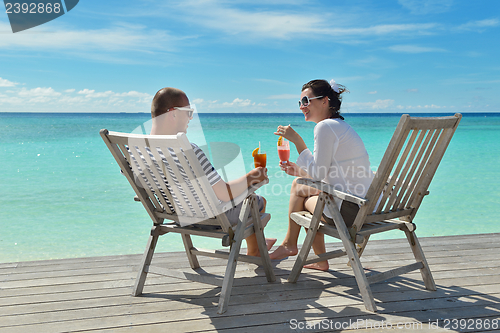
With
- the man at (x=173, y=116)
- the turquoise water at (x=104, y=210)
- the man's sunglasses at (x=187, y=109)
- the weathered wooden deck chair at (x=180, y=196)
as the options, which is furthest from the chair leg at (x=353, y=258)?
the turquoise water at (x=104, y=210)

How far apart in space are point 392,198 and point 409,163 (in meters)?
0.24

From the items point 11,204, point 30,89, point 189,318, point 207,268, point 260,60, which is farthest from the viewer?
point 30,89

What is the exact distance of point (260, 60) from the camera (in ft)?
160

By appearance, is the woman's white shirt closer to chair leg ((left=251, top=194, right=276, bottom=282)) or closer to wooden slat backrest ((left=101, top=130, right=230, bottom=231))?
chair leg ((left=251, top=194, right=276, bottom=282))

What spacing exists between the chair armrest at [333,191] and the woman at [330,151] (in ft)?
0.20

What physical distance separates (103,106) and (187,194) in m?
60.4

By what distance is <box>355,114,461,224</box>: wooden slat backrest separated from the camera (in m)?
2.11

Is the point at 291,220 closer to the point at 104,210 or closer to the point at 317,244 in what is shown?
the point at 317,244

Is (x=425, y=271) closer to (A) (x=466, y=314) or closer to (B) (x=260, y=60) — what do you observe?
(A) (x=466, y=314)

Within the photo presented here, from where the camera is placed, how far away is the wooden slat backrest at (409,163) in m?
2.11

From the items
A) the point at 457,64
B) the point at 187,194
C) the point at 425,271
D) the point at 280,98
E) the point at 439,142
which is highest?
the point at 457,64

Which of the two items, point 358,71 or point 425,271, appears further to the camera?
point 358,71

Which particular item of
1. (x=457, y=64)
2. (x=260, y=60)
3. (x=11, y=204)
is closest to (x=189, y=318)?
(x=11, y=204)

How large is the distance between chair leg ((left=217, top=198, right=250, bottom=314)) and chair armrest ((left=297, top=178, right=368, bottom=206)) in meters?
0.41
